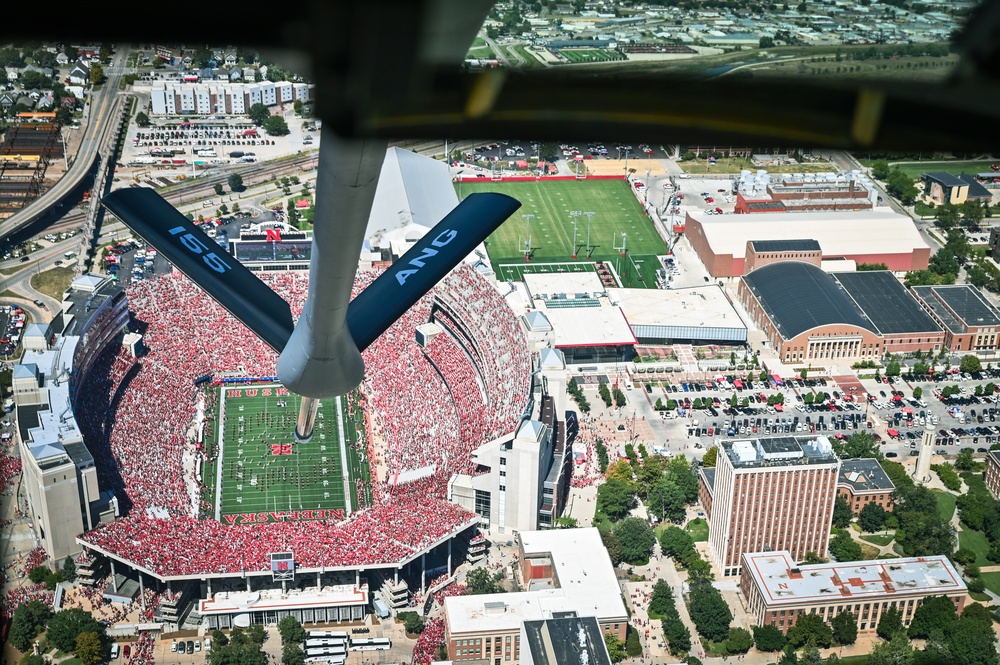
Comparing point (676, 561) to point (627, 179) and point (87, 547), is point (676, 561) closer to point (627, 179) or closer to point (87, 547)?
point (87, 547)

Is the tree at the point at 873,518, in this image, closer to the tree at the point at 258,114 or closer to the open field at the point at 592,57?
the open field at the point at 592,57

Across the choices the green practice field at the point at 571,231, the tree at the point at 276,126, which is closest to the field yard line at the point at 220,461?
the green practice field at the point at 571,231

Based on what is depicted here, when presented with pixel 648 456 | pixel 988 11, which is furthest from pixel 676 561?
pixel 988 11

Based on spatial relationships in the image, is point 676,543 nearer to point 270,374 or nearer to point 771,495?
point 771,495

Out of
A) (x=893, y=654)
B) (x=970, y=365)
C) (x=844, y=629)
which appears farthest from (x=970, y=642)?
(x=970, y=365)

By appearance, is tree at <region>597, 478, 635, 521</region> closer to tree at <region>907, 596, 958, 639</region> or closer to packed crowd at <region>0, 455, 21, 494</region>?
tree at <region>907, 596, 958, 639</region>

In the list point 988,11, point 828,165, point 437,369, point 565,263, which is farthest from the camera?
point 828,165

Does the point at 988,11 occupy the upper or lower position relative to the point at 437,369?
upper
